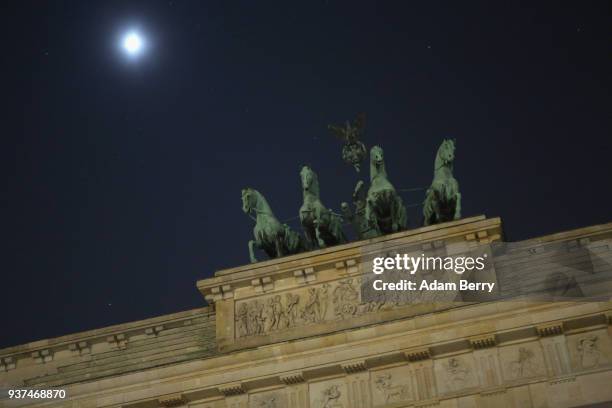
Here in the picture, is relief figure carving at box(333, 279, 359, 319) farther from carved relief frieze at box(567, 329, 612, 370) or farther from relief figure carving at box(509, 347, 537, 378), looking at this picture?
carved relief frieze at box(567, 329, 612, 370)

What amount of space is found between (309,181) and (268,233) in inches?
58.7

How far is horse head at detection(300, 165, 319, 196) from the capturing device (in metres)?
22.5

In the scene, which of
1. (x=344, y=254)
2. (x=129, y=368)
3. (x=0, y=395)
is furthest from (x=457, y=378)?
(x=0, y=395)

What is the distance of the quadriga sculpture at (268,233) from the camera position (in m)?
22.2

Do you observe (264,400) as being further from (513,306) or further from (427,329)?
(513,306)

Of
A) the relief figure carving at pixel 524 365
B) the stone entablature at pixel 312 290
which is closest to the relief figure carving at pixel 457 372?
the relief figure carving at pixel 524 365

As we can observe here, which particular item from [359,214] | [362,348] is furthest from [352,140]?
[362,348]

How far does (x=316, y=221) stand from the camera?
22.1 metres

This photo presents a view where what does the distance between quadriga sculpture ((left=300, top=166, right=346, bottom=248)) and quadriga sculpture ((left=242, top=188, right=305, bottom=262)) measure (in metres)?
0.38

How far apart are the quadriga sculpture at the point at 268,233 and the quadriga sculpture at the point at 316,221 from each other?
38 centimetres

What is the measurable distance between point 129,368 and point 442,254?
707 cm

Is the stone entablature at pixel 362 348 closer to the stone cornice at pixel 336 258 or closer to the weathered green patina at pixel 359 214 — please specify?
the stone cornice at pixel 336 258

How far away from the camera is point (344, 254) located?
20.7m

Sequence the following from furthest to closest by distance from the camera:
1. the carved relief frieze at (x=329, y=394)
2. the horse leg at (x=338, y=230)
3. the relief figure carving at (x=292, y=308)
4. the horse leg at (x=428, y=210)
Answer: the horse leg at (x=338, y=230) → the horse leg at (x=428, y=210) → the relief figure carving at (x=292, y=308) → the carved relief frieze at (x=329, y=394)
